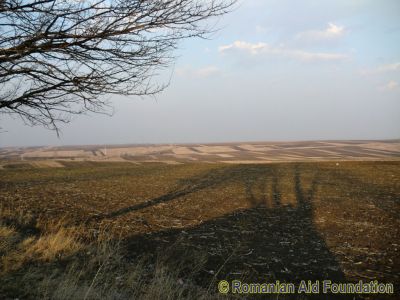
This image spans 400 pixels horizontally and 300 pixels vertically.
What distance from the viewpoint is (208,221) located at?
779 cm

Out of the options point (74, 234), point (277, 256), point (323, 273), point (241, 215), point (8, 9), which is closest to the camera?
point (8, 9)

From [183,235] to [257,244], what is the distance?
4.88ft

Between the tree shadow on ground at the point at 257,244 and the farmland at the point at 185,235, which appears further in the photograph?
the tree shadow on ground at the point at 257,244

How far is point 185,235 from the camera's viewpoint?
21.7 feet

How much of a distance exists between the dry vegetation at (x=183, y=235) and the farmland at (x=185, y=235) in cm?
2

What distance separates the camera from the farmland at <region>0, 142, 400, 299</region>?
441 cm

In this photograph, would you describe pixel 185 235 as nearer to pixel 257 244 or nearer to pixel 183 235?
pixel 183 235

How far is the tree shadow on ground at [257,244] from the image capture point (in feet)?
16.2

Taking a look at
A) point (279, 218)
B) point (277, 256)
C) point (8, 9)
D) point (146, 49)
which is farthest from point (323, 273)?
point (8, 9)

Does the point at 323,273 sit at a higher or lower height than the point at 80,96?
lower

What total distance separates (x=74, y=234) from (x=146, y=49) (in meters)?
3.72

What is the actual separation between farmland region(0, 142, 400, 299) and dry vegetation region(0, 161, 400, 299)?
2cm

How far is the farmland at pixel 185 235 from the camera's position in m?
4.41

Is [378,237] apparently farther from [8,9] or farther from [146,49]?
[8,9]
